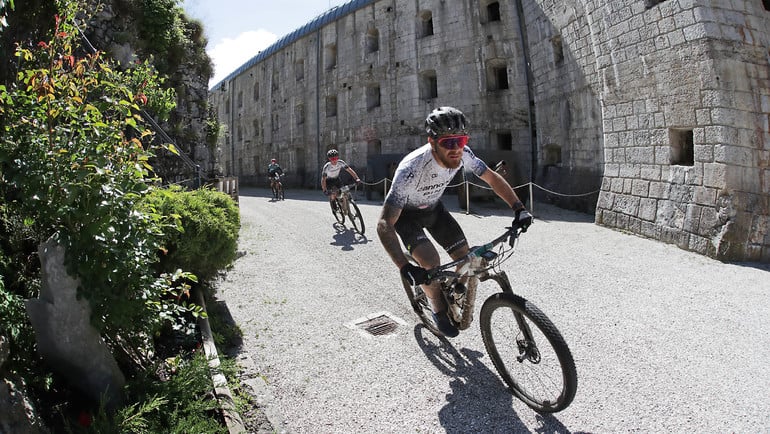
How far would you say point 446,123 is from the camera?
11.3 ft

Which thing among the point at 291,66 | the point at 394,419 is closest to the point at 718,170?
the point at 394,419

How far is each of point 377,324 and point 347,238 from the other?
457 centimetres

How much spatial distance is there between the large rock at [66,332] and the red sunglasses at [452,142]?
2.56m

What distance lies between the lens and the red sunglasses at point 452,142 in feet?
11.4

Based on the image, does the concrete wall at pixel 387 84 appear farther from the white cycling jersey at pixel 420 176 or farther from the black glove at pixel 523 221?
the black glove at pixel 523 221

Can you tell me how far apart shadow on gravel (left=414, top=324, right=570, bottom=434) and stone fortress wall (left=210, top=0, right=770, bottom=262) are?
20.0ft

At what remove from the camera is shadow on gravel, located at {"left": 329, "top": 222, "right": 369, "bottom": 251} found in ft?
28.1

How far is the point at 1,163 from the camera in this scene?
7.94 ft

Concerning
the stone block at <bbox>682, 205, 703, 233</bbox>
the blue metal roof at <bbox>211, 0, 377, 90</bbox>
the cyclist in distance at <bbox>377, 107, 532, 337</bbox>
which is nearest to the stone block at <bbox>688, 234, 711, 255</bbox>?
the stone block at <bbox>682, 205, 703, 233</bbox>

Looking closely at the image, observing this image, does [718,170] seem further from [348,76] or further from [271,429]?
[348,76]

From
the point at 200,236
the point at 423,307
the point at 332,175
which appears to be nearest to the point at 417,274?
the point at 423,307

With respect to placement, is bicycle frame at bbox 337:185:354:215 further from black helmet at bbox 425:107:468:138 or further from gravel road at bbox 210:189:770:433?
black helmet at bbox 425:107:468:138

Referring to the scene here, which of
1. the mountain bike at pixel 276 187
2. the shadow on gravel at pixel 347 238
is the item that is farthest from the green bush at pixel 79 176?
the mountain bike at pixel 276 187

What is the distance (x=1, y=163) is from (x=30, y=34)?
1.21m
